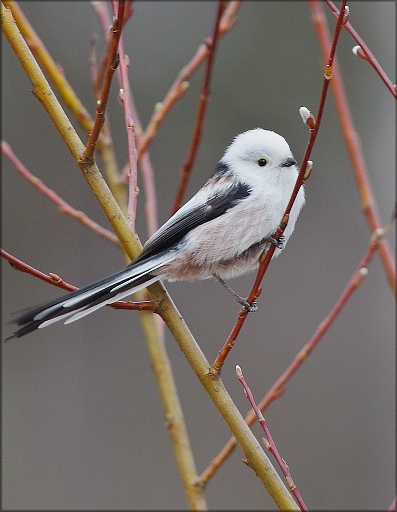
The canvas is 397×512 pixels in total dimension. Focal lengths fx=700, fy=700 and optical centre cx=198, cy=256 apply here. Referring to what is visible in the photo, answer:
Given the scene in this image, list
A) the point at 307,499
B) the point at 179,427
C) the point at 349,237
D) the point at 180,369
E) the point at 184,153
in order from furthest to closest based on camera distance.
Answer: the point at 184,153 < the point at 349,237 < the point at 180,369 < the point at 307,499 < the point at 179,427

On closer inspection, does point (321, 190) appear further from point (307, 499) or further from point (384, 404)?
point (307, 499)

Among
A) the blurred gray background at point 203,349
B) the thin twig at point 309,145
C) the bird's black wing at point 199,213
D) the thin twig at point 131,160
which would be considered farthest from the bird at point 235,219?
the blurred gray background at point 203,349

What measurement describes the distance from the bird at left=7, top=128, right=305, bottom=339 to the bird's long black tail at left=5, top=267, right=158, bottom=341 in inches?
2.7

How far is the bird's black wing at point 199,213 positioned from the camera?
4.77ft

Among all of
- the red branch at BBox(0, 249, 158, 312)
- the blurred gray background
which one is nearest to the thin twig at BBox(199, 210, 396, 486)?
the red branch at BBox(0, 249, 158, 312)

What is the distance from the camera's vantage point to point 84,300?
119 centimetres

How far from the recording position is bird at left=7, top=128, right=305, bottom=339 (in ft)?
→ 4.70

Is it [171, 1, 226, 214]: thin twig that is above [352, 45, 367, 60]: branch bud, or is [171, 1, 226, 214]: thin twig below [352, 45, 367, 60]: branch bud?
above

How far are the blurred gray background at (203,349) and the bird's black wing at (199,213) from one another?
2319 millimetres

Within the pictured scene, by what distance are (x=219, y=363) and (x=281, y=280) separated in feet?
11.8

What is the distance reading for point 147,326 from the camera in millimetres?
1622

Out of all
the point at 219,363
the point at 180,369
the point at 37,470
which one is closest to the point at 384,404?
the point at 180,369

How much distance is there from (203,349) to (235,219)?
2582 mm

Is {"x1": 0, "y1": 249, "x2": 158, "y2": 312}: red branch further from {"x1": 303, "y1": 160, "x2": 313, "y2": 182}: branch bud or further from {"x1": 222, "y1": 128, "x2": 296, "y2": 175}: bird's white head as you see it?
{"x1": 222, "y1": 128, "x2": 296, "y2": 175}: bird's white head
